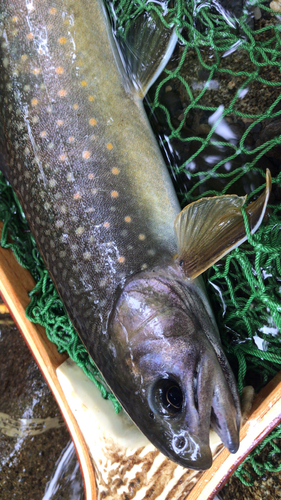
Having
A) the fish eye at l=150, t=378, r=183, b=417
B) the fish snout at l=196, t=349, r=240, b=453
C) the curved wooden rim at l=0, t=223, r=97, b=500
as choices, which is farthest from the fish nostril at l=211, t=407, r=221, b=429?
the curved wooden rim at l=0, t=223, r=97, b=500

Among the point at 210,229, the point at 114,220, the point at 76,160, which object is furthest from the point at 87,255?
the point at 210,229

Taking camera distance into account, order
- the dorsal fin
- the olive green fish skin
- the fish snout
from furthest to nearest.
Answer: the dorsal fin, the olive green fish skin, the fish snout

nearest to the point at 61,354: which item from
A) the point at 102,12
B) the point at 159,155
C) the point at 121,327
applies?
the point at 121,327

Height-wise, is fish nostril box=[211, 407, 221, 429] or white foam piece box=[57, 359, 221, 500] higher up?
fish nostril box=[211, 407, 221, 429]

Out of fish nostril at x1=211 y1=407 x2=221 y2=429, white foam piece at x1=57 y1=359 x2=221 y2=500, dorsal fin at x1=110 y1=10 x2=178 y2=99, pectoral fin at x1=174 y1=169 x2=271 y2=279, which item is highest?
dorsal fin at x1=110 y1=10 x2=178 y2=99

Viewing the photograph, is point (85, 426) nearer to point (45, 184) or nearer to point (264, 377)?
point (264, 377)

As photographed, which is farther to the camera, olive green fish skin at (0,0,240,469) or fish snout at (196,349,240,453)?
olive green fish skin at (0,0,240,469)

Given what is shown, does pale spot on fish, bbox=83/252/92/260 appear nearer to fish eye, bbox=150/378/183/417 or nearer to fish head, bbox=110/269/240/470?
fish head, bbox=110/269/240/470
